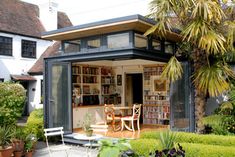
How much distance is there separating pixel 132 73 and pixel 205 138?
8203 mm

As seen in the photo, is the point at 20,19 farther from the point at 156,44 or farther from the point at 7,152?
the point at 7,152

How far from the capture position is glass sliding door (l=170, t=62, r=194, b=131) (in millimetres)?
10516

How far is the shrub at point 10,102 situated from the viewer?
936cm

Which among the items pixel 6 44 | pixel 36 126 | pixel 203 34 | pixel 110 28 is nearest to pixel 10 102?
pixel 36 126

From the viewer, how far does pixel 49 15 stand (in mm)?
22422

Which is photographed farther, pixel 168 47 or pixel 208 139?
pixel 168 47

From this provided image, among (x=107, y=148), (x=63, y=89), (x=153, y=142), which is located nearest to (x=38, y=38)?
(x=63, y=89)

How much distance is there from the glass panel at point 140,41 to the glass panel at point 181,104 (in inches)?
78.4

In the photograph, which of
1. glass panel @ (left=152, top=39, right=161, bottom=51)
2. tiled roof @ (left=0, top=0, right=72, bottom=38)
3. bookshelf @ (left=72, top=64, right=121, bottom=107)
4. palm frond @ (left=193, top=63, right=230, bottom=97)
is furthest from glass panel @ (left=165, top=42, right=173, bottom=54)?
tiled roof @ (left=0, top=0, right=72, bottom=38)

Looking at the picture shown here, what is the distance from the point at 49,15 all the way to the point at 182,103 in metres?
14.9

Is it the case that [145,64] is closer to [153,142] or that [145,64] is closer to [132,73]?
[132,73]

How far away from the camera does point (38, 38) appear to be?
69.7 ft

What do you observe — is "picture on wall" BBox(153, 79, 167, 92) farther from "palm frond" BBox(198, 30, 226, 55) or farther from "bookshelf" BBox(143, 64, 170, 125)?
"palm frond" BBox(198, 30, 226, 55)

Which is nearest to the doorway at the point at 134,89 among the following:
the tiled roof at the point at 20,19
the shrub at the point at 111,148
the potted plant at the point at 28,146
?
the potted plant at the point at 28,146
